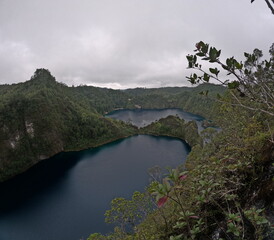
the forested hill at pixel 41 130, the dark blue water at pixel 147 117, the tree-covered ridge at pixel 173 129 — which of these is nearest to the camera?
the forested hill at pixel 41 130

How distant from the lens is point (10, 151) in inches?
2484

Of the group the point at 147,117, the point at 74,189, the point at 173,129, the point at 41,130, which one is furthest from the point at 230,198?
the point at 147,117

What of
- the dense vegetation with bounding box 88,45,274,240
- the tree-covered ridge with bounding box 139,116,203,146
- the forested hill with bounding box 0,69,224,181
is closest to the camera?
the dense vegetation with bounding box 88,45,274,240

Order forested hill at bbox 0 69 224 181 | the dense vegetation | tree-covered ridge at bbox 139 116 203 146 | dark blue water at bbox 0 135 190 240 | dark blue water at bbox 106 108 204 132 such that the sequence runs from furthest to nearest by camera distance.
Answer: dark blue water at bbox 106 108 204 132 → tree-covered ridge at bbox 139 116 203 146 → forested hill at bbox 0 69 224 181 → dark blue water at bbox 0 135 190 240 → the dense vegetation

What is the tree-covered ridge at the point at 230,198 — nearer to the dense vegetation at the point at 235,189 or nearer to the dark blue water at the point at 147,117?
the dense vegetation at the point at 235,189

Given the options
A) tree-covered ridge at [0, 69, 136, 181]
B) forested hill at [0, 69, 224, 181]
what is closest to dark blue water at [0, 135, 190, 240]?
tree-covered ridge at [0, 69, 136, 181]

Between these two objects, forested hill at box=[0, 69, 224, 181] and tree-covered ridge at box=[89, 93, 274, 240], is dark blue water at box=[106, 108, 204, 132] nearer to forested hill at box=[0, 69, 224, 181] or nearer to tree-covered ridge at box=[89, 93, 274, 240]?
forested hill at box=[0, 69, 224, 181]

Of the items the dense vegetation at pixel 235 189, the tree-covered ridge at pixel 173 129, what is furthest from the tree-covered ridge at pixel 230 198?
the tree-covered ridge at pixel 173 129

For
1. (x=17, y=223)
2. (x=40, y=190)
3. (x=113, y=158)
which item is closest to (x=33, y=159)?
(x=40, y=190)

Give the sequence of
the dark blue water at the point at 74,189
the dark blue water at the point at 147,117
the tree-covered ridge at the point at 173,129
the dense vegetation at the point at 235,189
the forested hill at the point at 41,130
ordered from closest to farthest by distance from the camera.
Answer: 1. the dense vegetation at the point at 235,189
2. the dark blue water at the point at 74,189
3. the forested hill at the point at 41,130
4. the tree-covered ridge at the point at 173,129
5. the dark blue water at the point at 147,117

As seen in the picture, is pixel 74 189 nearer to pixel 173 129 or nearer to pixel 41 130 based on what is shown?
pixel 41 130

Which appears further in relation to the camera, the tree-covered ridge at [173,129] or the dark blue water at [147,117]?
the dark blue water at [147,117]

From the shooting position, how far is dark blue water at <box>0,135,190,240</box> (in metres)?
30.9

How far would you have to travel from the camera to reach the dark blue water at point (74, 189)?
30.9m
